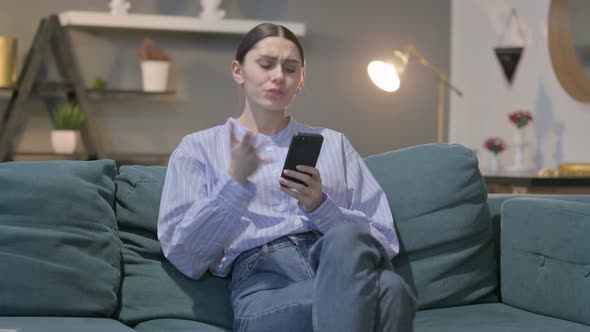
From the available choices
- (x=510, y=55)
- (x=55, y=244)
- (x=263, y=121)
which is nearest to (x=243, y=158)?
(x=263, y=121)

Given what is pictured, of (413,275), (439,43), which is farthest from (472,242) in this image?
(439,43)

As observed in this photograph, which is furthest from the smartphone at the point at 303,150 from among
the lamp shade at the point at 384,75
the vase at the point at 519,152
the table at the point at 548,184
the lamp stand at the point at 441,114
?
the lamp stand at the point at 441,114

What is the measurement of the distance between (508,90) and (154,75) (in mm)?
2046

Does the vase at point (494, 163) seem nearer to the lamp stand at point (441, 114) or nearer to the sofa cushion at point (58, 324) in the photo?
the lamp stand at point (441, 114)

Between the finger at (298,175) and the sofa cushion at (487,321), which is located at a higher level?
the finger at (298,175)

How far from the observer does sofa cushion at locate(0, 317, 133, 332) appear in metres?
1.81

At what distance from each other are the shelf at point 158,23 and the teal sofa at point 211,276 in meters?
2.67

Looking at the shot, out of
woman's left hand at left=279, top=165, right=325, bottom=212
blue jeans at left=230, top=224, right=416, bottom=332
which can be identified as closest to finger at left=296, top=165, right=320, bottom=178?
woman's left hand at left=279, top=165, right=325, bottom=212

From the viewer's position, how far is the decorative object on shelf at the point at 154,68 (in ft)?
16.0

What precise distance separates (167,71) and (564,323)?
3301 mm

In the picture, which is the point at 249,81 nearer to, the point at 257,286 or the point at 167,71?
the point at 257,286

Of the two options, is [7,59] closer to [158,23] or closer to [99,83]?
[99,83]

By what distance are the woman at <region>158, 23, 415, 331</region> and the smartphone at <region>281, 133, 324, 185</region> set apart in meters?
0.02

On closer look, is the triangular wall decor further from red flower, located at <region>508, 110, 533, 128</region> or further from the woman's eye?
the woman's eye
